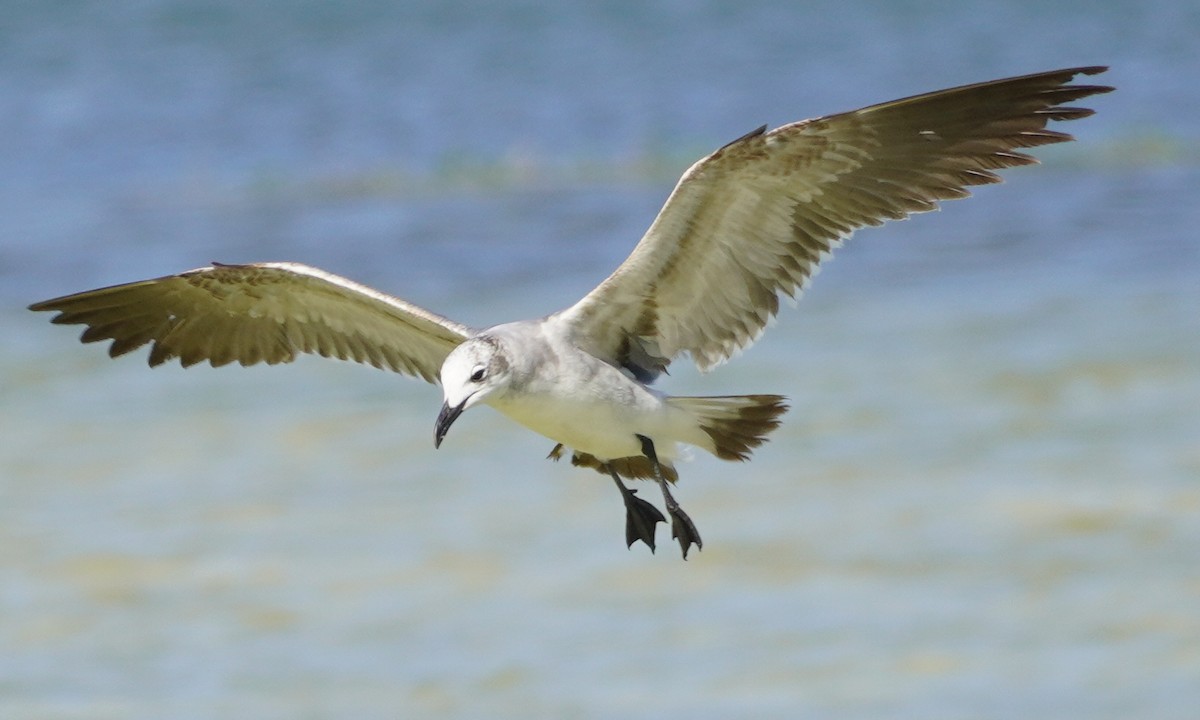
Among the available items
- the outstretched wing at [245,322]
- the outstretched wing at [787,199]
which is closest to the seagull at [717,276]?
the outstretched wing at [787,199]

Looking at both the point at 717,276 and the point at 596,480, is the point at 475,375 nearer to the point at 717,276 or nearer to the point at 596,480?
the point at 717,276

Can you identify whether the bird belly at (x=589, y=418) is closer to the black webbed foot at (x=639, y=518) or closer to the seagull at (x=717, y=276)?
the seagull at (x=717, y=276)

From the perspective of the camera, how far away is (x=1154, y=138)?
19719mm

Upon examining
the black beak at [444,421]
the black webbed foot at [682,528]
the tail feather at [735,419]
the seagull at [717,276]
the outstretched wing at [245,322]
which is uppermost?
the outstretched wing at [245,322]

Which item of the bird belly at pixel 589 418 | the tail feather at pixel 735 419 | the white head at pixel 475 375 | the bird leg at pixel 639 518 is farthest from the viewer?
the bird leg at pixel 639 518

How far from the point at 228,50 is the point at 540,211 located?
9386 millimetres

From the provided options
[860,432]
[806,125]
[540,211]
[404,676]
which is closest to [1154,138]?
[540,211]

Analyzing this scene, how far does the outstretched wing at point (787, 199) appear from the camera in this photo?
6.25 metres

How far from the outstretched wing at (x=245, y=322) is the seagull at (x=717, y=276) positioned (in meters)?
0.17

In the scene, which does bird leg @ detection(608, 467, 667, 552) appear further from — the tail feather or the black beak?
the black beak

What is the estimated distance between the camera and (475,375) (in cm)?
620

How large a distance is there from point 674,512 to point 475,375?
3.09 ft

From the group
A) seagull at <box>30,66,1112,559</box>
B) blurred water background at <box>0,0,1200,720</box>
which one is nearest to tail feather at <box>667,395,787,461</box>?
seagull at <box>30,66,1112,559</box>

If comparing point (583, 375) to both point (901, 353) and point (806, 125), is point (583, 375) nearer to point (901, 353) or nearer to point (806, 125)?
point (806, 125)
